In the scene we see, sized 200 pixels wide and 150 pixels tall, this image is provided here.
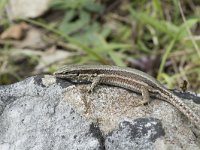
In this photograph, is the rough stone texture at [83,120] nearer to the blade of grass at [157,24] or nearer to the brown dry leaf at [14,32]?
the blade of grass at [157,24]

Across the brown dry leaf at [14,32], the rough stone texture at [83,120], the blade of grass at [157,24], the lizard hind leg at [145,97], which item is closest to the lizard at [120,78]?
the lizard hind leg at [145,97]

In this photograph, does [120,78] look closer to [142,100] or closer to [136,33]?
[142,100]

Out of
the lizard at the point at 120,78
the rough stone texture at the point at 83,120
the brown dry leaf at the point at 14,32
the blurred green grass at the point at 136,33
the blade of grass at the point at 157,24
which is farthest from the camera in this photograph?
the brown dry leaf at the point at 14,32

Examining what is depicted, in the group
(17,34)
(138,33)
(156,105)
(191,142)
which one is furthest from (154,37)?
(191,142)

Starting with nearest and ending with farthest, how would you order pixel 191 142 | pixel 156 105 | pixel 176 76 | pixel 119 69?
pixel 191 142, pixel 156 105, pixel 119 69, pixel 176 76

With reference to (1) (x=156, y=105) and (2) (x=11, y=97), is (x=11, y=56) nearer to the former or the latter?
(2) (x=11, y=97)

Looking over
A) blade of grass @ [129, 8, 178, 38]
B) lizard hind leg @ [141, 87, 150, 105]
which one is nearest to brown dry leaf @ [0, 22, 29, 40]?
blade of grass @ [129, 8, 178, 38]
